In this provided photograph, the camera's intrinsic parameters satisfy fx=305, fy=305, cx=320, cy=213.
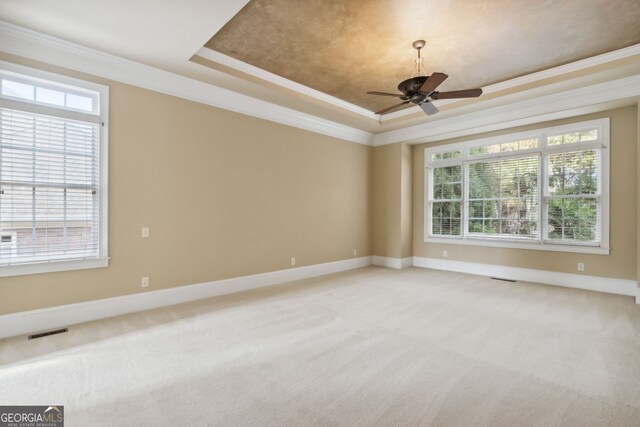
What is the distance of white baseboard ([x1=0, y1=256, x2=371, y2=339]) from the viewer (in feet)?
9.91

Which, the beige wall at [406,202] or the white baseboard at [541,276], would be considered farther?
the beige wall at [406,202]

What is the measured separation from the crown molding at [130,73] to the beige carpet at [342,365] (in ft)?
9.13

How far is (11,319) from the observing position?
9.73 feet

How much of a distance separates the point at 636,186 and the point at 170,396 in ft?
20.4

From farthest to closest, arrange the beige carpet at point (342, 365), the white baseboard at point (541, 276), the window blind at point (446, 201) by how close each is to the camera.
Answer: the window blind at point (446, 201)
the white baseboard at point (541, 276)
the beige carpet at point (342, 365)

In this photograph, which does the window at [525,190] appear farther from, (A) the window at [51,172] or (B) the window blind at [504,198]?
(A) the window at [51,172]

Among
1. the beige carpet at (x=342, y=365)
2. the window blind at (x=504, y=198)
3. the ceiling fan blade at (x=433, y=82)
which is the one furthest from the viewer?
the window blind at (x=504, y=198)

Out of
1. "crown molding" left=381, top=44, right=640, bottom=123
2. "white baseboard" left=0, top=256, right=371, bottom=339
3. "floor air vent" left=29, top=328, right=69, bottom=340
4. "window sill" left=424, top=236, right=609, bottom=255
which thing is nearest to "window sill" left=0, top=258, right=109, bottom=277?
"white baseboard" left=0, top=256, right=371, bottom=339

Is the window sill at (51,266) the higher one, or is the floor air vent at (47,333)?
the window sill at (51,266)

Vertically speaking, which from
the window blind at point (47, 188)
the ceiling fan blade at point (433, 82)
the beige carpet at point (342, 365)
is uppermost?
the ceiling fan blade at point (433, 82)

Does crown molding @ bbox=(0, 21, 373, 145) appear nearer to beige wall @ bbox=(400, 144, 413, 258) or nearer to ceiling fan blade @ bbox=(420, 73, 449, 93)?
beige wall @ bbox=(400, 144, 413, 258)

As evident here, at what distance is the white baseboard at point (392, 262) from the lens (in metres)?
6.54

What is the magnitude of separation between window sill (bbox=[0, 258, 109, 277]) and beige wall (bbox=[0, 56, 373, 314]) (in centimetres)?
6

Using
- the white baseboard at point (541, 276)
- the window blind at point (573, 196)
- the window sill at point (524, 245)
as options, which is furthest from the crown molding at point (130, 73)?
the window blind at point (573, 196)
